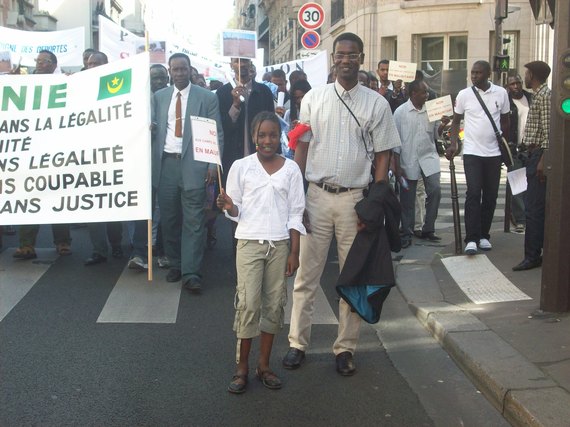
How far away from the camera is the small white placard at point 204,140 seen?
507cm

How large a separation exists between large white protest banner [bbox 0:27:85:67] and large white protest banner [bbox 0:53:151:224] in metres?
8.13

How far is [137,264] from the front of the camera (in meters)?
7.29

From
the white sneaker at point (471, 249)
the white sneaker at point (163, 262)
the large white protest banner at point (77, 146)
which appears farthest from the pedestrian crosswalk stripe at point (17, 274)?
the white sneaker at point (471, 249)

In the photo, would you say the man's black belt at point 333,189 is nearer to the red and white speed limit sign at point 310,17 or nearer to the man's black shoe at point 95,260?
the man's black shoe at point 95,260

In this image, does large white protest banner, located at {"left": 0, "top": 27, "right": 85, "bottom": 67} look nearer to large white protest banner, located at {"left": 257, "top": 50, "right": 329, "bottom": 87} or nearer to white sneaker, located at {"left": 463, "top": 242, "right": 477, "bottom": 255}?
large white protest banner, located at {"left": 257, "top": 50, "right": 329, "bottom": 87}

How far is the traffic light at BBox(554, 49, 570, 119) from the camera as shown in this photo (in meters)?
5.20

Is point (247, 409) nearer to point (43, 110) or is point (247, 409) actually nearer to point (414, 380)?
point (414, 380)

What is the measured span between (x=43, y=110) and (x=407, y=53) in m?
23.4

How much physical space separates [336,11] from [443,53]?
878 centimetres

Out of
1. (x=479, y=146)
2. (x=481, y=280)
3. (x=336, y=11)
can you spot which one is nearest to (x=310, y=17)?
(x=479, y=146)

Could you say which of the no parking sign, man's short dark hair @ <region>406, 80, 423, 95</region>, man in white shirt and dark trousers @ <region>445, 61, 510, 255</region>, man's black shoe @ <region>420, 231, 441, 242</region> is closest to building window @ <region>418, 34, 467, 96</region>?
the no parking sign

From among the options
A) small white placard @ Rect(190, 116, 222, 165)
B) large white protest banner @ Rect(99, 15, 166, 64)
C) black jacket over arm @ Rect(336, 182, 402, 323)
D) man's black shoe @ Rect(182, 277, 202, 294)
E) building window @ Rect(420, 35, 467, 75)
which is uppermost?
building window @ Rect(420, 35, 467, 75)

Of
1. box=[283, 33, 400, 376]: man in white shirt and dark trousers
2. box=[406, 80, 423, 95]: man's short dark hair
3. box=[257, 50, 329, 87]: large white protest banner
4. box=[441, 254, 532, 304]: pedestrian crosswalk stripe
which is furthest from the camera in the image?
box=[257, 50, 329, 87]: large white protest banner

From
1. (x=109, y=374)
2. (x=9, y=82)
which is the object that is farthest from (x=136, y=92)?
(x=109, y=374)
